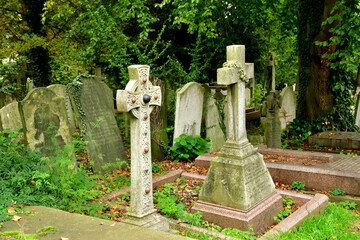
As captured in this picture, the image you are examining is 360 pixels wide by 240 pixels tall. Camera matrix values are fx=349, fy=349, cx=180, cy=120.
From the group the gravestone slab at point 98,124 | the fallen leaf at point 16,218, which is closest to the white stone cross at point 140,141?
the fallen leaf at point 16,218

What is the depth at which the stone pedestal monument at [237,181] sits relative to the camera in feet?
15.6

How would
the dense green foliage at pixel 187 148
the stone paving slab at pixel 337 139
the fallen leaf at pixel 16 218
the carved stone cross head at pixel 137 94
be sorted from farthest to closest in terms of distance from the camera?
the stone paving slab at pixel 337 139 → the dense green foliage at pixel 187 148 → the carved stone cross head at pixel 137 94 → the fallen leaf at pixel 16 218

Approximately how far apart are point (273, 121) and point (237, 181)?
174 inches

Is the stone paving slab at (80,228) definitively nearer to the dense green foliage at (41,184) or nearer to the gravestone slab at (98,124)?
the dense green foliage at (41,184)

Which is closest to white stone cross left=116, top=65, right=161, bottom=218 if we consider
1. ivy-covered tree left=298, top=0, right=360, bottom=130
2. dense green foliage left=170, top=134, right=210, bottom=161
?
dense green foliage left=170, top=134, right=210, bottom=161

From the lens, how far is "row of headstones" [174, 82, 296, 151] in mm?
7879

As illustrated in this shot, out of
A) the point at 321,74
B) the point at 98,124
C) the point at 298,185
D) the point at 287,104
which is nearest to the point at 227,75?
the point at 298,185

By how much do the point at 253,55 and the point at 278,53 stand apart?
995 cm

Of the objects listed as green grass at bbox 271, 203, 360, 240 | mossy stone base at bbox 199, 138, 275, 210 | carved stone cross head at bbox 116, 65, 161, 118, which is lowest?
green grass at bbox 271, 203, 360, 240

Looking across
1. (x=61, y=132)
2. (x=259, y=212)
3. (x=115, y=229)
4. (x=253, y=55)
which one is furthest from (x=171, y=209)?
(x=253, y=55)

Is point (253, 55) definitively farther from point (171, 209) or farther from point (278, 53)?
point (171, 209)

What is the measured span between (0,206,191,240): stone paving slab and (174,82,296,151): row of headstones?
173 inches

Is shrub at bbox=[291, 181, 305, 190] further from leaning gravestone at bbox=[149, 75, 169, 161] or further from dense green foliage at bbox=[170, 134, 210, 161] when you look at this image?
leaning gravestone at bbox=[149, 75, 169, 161]

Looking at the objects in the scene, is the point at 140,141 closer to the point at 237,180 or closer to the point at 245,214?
the point at 237,180
